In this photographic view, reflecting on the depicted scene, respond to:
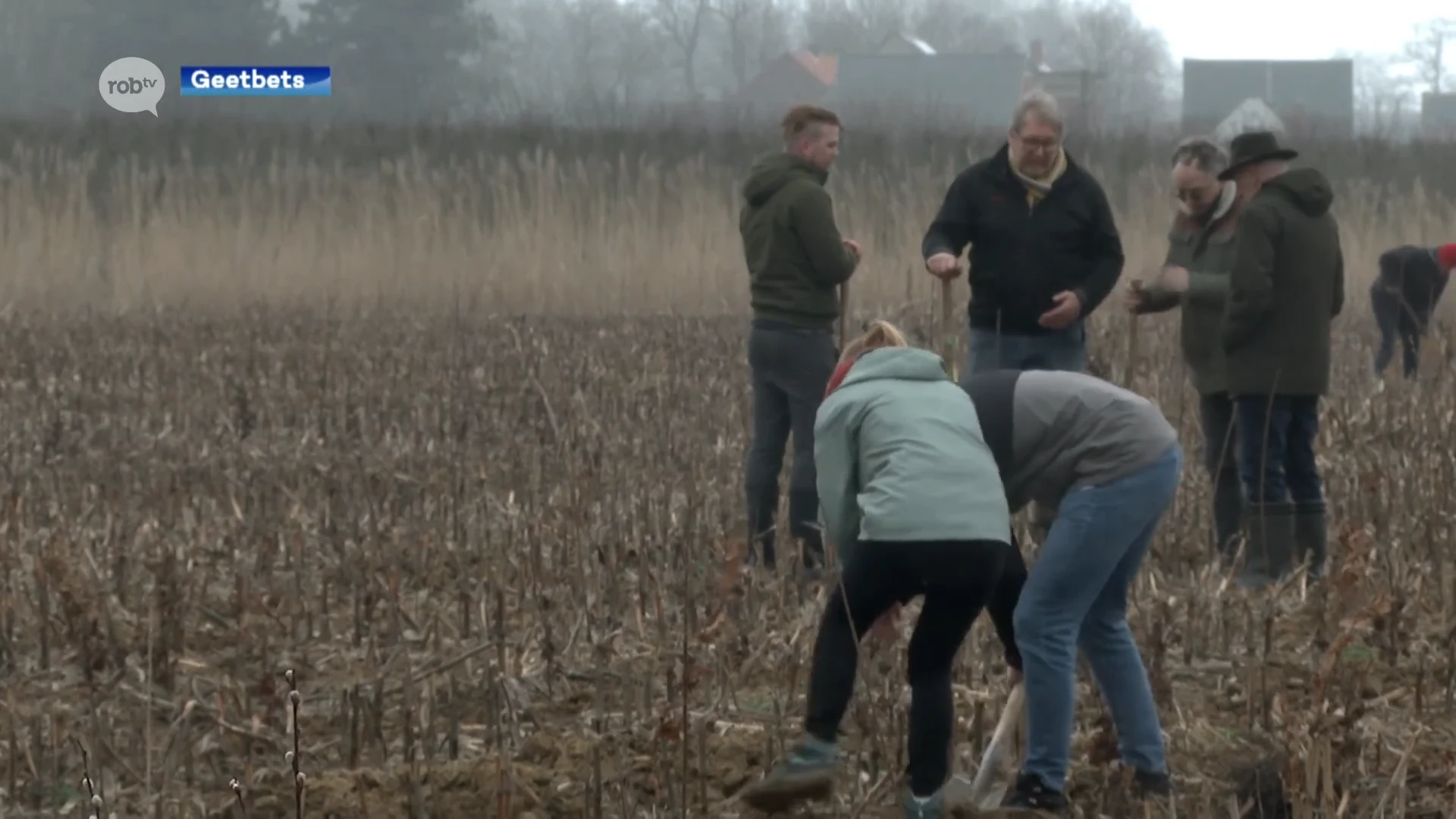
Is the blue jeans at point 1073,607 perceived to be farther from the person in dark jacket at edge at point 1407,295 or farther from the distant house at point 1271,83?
the distant house at point 1271,83

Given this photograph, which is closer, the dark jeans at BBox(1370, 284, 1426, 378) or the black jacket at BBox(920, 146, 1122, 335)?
the black jacket at BBox(920, 146, 1122, 335)

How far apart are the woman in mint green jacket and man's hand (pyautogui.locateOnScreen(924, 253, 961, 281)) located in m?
1.67

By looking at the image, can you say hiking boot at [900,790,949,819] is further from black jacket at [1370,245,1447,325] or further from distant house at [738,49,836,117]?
distant house at [738,49,836,117]

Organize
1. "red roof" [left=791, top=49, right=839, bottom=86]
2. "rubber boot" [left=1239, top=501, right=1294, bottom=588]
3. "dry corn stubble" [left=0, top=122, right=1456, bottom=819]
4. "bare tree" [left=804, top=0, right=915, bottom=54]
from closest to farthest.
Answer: "dry corn stubble" [left=0, top=122, right=1456, bottom=819] < "rubber boot" [left=1239, top=501, right=1294, bottom=588] < "red roof" [left=791, top=49, right=839, bottom=86] < "bare tree" [left=804, top=0, right=915, bottom=54]

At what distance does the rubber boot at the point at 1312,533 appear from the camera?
265 inches

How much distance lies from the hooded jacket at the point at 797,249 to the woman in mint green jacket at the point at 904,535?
8.39 feet

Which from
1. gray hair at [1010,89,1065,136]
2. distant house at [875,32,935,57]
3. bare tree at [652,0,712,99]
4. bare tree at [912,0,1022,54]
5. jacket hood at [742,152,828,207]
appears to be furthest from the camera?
bare tree at [912,0,1022,54]

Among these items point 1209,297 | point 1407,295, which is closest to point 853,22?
point 1407,295

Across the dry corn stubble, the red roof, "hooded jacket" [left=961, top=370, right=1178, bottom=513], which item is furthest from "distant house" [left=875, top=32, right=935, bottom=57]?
"hooded jacket" [left=961, top=370, right=1178, bottom=513]

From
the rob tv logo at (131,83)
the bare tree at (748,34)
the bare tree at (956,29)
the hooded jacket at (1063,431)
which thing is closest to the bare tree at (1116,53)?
the bare tree at (956,29)

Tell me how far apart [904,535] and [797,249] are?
296 centimetres

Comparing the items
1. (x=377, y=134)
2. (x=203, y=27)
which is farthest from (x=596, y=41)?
(x=377, y=134)

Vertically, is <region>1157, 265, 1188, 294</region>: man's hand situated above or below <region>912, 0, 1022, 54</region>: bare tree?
below

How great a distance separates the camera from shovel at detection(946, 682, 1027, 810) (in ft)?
14.2
